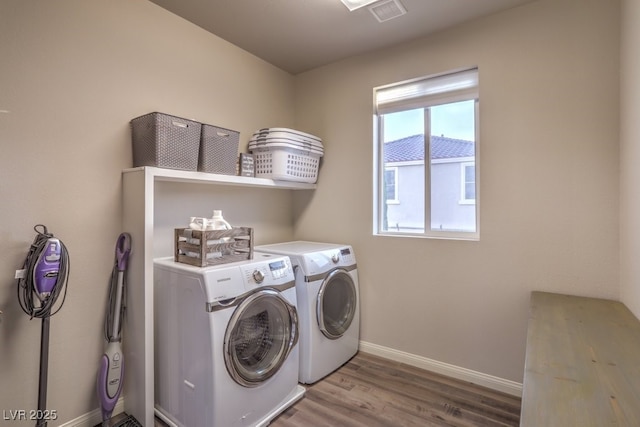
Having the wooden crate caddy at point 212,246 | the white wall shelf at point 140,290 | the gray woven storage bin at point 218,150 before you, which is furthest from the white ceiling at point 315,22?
the wooden crate caddy at point 212,246

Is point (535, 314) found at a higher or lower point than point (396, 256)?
lower

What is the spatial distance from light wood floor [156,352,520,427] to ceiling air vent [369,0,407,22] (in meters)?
2.53

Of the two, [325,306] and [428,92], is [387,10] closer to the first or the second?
[428,92]

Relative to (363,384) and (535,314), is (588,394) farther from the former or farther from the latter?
(363,384)

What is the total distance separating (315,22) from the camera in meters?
2.21

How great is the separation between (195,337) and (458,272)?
177cm

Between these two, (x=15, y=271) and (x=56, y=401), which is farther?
(x=56, y=401)

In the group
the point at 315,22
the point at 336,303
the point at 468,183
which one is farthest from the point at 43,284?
the point at 468,183

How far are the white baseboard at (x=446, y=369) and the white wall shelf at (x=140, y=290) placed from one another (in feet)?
5.45

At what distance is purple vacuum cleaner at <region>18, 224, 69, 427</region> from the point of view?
140 centimetres

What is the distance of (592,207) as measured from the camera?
182 cm

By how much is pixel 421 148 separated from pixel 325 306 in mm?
1460

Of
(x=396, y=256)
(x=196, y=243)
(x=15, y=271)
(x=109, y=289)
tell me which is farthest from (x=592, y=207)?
(x=15, y=271)

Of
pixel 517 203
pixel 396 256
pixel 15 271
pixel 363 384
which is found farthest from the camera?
pixel 396 256
